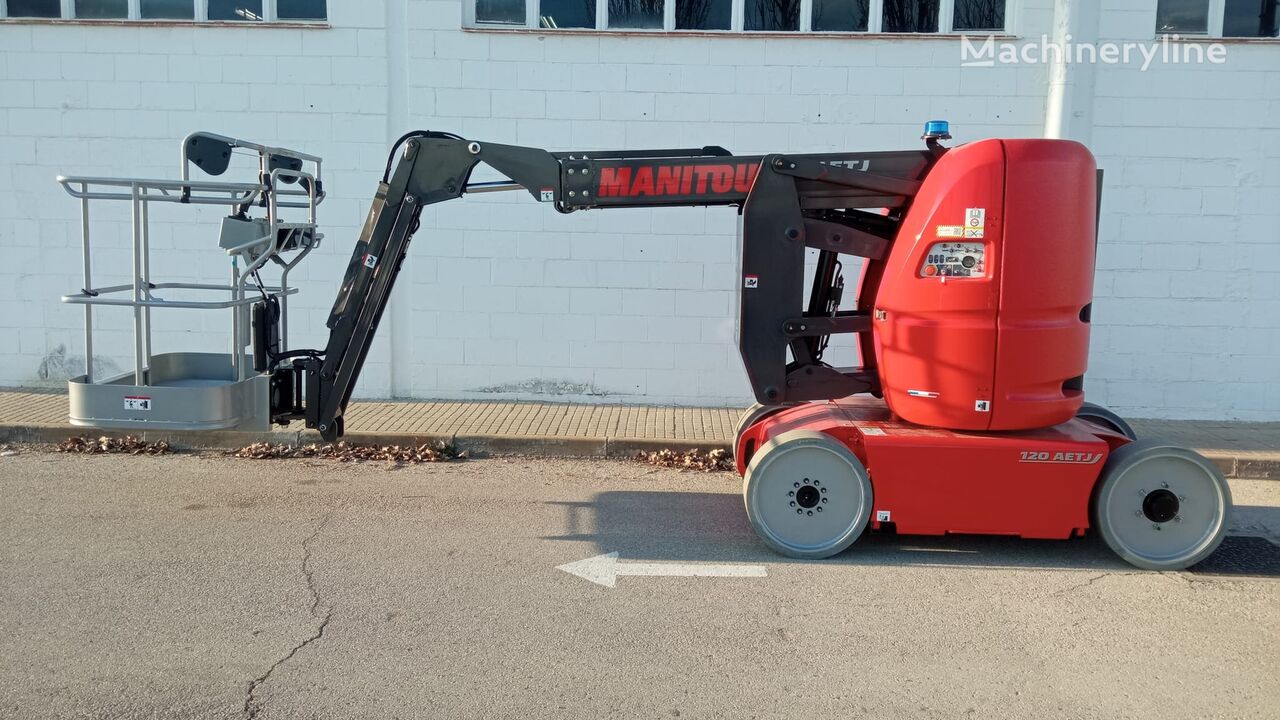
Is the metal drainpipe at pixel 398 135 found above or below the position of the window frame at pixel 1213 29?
below

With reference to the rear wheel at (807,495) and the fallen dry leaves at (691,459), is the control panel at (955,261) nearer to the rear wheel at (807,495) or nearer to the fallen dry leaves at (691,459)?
the rear wheel at (807,495)

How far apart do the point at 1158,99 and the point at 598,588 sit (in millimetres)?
7495

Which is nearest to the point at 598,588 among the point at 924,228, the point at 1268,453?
the point at 924,228

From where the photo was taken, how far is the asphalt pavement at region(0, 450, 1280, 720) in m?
3.74

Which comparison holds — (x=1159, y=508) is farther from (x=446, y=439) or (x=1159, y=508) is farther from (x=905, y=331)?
(x=446, y=439)

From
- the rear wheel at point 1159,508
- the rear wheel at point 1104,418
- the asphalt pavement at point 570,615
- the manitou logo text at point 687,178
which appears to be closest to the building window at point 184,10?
the manitou logo text at point 687,178

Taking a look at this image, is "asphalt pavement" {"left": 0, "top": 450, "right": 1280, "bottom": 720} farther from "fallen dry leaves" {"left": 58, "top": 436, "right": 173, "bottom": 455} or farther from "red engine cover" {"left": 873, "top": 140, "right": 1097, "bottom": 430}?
"fallen dry leaves" {"left": 58, "top": 436, "right": 173, "bottom": 455}

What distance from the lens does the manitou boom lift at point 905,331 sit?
5.19 m

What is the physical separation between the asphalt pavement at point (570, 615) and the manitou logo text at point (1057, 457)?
61cm

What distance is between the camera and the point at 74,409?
5.32 metres

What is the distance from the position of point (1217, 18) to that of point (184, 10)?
10.1m

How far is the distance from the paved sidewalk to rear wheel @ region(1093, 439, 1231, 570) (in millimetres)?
2677

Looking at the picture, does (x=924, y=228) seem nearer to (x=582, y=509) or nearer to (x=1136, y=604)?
(x=1136, y=604)

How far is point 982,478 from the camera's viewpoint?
5.25 m
